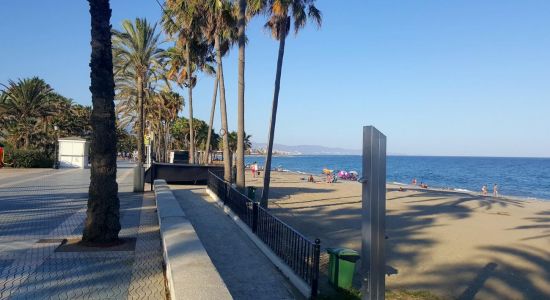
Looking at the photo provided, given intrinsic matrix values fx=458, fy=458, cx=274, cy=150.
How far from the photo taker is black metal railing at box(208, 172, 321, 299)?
636 centimetres

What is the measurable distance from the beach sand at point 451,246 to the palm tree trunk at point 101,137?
409 centimetres

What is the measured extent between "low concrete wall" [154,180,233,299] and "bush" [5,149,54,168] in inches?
1212

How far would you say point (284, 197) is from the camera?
888 inches

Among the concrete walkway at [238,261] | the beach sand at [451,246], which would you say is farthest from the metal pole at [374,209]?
the beach sand at [451,246]

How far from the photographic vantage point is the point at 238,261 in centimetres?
796

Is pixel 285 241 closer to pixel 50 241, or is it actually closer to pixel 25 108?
pixel 50 241

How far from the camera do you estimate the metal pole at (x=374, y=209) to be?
411 cm

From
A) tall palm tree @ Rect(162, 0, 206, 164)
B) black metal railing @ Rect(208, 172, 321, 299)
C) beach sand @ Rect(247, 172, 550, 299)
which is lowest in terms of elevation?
beach sand @ Rect(247, 172, 550, 299)

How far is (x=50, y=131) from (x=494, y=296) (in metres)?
46.0

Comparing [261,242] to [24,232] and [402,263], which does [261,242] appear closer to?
[402,263]

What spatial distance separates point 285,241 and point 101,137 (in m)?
3.69

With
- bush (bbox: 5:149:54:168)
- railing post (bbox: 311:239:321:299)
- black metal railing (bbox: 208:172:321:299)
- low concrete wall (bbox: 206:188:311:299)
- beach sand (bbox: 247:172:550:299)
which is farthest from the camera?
bush (bbox: 5:149:54:168)

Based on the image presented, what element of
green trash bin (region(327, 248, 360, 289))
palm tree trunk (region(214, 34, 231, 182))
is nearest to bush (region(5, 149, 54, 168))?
palm tree trunk (region(214, 34, 231, 182))

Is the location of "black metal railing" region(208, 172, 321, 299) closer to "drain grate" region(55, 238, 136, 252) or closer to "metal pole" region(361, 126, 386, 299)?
"metal pole" region(361, 126, 386, 299)
